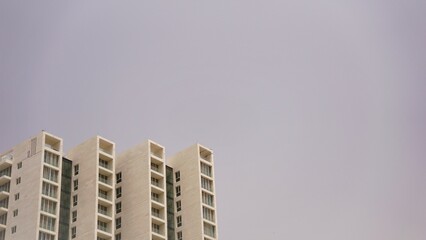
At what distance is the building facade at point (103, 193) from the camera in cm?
12481

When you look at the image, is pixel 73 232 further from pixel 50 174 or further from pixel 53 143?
pixel 53 143

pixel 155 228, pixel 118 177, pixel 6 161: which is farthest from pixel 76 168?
pixel 155 228

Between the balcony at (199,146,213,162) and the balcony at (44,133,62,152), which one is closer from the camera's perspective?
the balcony at (44,133,62,152)

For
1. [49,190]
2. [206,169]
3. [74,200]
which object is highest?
[206,169]

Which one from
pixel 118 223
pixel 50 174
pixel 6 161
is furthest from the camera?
pixel 118 223

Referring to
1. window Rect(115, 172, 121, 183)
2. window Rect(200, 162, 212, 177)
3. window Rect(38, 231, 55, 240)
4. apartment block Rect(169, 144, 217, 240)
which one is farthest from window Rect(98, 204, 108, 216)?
window Rect(200, 162, 212, 177)

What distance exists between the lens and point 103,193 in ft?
435

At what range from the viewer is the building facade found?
125 meters

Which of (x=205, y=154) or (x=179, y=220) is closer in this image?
(x=179, y=220)

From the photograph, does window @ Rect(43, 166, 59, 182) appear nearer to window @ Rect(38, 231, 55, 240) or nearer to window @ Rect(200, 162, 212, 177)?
window @ Rect(38, 231, 55, 240)

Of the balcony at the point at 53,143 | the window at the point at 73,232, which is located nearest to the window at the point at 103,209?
the window at the point at 73,232

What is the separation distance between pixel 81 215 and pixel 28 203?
8220mm

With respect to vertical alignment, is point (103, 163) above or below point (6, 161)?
above

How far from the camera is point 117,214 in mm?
134625
